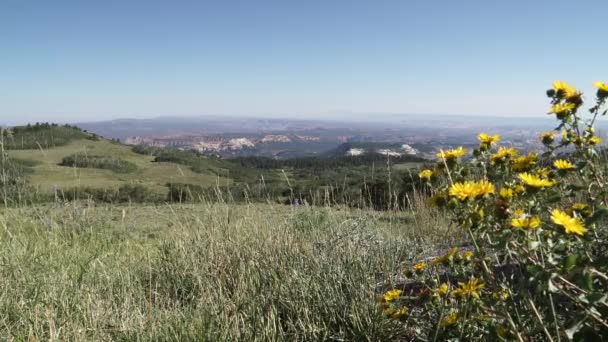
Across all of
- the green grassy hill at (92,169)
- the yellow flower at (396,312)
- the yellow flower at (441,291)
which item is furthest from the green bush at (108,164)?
the yellow flower at (441,291)

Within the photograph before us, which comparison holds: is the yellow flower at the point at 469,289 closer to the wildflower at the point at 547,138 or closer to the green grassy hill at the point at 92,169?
the wildflower at the point at 547,138

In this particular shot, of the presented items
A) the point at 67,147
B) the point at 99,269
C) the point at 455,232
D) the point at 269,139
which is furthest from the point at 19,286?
the point at 269,139

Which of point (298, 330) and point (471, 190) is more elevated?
point (471, 190)

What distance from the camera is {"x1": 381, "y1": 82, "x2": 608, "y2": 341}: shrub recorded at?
1270mm

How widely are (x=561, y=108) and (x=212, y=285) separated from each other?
91.2 inches

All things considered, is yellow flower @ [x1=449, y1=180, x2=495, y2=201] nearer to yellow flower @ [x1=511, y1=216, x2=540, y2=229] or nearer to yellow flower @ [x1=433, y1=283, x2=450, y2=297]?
yellow flower @ [x1=511, y1=216, x2=540, y2=229]

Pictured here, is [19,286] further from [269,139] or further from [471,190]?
[269,139]

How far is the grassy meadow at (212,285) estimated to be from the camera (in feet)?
8.13

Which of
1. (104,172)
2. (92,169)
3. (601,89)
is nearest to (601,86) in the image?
(601,89)

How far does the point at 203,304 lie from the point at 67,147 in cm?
3023

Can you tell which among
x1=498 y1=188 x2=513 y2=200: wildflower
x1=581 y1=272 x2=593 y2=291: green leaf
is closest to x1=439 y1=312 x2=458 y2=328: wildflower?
x1=498 y1=188 x2=513 y2=200: wildflower

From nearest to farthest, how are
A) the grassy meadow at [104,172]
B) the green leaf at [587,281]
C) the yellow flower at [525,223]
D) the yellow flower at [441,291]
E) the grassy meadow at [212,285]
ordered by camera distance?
the green leaf at [587,281]
the yellow flower at [525,223]
the yellow flower at [441,291]
the grassy meadow at [212,285]
the grassy meadow at [104,172]

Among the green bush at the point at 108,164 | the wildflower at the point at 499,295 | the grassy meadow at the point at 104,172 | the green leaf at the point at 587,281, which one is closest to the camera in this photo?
the green leaf at the point at 587,281

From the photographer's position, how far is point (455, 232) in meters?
5.14
